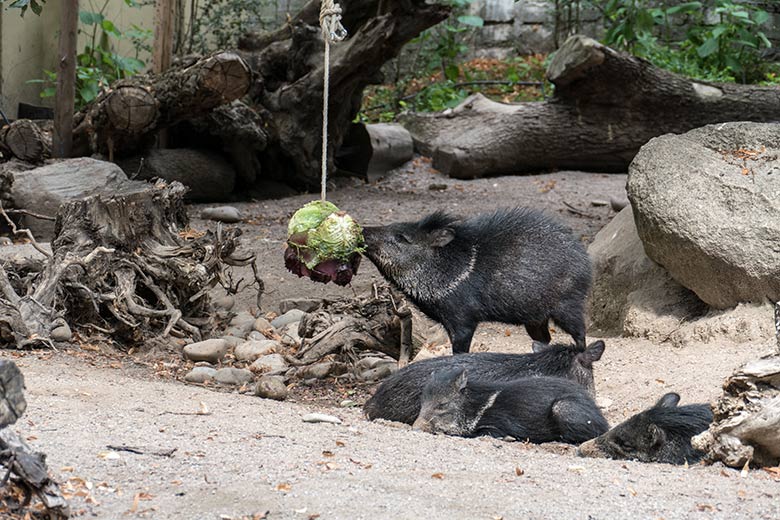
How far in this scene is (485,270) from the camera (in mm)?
5539

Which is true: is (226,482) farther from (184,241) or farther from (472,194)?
(472,194)

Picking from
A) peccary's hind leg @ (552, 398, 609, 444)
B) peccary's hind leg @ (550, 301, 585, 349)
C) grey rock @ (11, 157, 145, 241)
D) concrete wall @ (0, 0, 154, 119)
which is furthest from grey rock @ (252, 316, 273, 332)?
concrete wall @ (0, 0, 154, 119)

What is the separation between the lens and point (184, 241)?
6.51 m

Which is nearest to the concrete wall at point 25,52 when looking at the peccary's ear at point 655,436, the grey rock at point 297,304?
the grey rock at point 297,304

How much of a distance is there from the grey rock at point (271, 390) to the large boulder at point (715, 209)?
2460 millimetres

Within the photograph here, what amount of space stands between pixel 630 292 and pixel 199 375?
9.57 ft

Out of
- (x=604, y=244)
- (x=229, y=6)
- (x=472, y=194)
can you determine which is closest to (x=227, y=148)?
(x=472, y=194)

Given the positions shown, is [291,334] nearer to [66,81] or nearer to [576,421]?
[576,421]

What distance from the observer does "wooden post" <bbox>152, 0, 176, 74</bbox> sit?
32.1ft

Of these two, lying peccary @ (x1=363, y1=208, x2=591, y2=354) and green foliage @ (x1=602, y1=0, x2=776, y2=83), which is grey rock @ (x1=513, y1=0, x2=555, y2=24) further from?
lying peccary @ (x1=363, y1=208, x2=591, y2=354)

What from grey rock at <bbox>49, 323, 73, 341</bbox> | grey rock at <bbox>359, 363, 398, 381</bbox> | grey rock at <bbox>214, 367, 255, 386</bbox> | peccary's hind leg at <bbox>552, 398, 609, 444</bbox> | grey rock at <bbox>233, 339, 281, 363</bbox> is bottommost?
grey rock at <bbox>233, 339, 281, 363</bbox>

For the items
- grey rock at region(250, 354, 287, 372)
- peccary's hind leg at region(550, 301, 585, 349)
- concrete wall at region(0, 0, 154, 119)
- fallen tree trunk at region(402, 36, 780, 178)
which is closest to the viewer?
peccary's hind leg at region(550, 301, 585, 349)

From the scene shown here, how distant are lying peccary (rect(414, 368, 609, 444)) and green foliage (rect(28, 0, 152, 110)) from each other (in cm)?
735

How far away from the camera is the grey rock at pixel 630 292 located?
6.13 m
